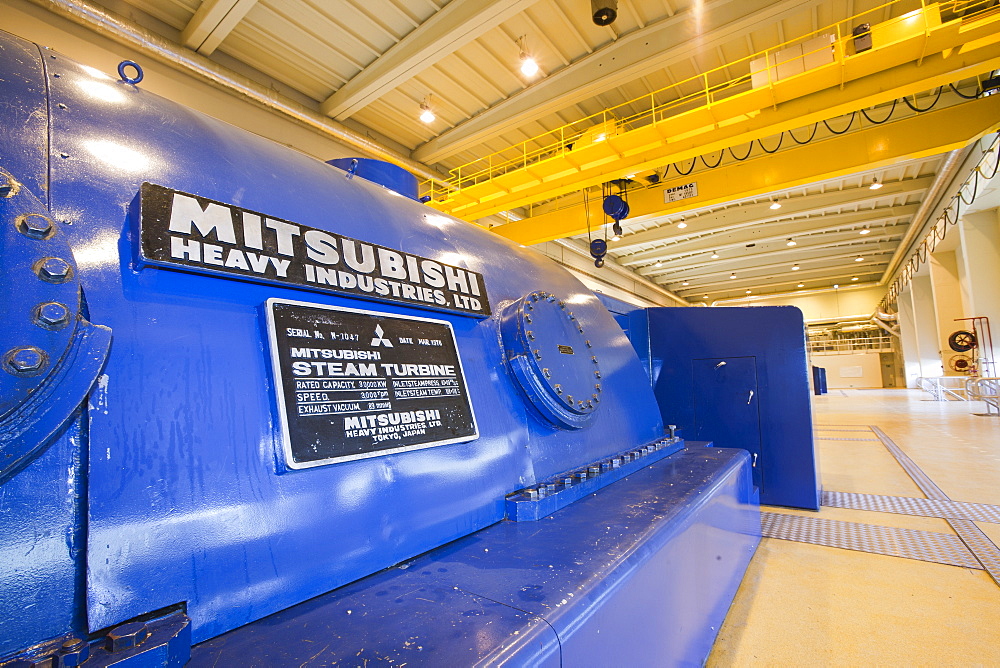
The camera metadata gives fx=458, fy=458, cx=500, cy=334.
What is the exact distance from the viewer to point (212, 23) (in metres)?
4.81

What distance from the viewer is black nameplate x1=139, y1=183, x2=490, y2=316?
84 cm

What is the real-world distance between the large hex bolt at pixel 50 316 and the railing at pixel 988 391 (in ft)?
41.9

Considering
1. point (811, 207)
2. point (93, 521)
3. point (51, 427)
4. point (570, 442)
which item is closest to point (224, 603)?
point (93, 521)

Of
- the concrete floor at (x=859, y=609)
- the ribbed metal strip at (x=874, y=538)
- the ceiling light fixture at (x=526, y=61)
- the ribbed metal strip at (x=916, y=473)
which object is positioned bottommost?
the ribbed metal strip at (x=916, y=473)

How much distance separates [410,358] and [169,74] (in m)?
5.94

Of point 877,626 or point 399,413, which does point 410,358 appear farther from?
point 877,626

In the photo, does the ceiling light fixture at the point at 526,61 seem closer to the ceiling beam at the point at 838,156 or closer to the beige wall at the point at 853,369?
the ceiling beam at the point at 838,156

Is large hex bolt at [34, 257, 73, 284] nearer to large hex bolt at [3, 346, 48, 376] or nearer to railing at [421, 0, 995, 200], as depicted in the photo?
large hex bolt at [3, 346, 48, 376]

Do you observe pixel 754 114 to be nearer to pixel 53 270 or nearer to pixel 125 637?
pixel 53 270

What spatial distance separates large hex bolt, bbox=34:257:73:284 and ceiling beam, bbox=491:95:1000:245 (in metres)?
7.96

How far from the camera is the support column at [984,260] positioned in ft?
37.2

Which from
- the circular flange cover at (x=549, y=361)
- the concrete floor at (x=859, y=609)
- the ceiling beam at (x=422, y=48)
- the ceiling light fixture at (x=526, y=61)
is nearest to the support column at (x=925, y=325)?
the concrete floor at (x=859, y=609)

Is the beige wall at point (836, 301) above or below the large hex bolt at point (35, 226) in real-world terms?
above

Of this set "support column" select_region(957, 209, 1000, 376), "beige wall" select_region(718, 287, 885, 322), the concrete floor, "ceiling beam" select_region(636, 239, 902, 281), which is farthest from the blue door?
"beige wall" select_region(718, 287, 885, 322)
